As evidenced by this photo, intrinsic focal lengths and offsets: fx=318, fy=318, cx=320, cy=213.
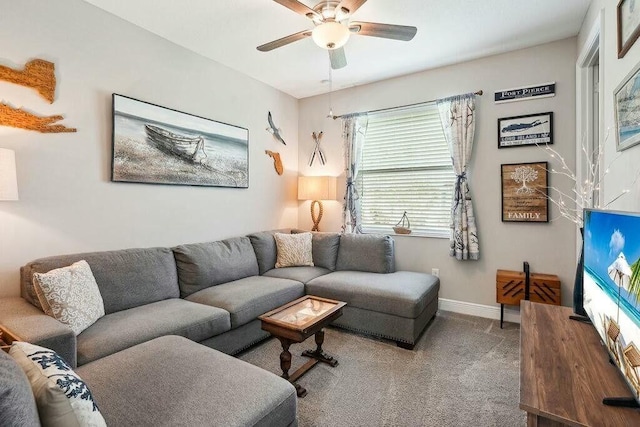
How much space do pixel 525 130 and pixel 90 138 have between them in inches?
149

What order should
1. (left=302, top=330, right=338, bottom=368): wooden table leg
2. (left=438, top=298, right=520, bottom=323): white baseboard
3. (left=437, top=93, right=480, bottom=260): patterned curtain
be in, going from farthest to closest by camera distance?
(left=437, top=93, right=480, bottom=260): patterned curtain, (left=438, top=298, right=520, bottom=323): white baseboard, (left=302, top=330, right=338, bottom=368): wooden table leg

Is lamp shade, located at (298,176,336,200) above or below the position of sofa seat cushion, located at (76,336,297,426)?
above

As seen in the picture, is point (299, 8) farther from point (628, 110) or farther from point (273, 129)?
point (273, 129)

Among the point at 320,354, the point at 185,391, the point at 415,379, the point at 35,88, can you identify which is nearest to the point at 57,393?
the point at 185,391

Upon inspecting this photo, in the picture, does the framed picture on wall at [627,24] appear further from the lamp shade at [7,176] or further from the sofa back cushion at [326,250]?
the lamp shade at [7,176]

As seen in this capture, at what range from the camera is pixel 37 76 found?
2129 millimetres

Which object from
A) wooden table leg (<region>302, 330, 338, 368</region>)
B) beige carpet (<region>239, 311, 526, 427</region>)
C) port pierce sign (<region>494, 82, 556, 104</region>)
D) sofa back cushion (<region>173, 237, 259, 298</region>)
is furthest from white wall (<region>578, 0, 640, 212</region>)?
sofa back cushion (<region>173, 237, 259, 298</region>)

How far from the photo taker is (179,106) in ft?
9.95

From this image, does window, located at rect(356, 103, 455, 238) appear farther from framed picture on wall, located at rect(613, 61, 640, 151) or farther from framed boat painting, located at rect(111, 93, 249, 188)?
framed picture on wall, located at rect(613, 61, 640, 151)

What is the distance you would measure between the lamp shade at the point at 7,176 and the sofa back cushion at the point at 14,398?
144cm

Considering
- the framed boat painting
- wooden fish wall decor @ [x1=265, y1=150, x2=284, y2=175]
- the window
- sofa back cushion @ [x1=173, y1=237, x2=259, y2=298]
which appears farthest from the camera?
wooden fish wall decor @ [x1=265, y1=150, x2=284, y2=175]

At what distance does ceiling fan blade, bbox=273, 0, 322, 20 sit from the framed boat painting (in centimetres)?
156

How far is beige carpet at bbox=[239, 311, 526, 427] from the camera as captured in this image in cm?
179

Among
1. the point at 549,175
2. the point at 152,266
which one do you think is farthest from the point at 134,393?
the point at 549,175
